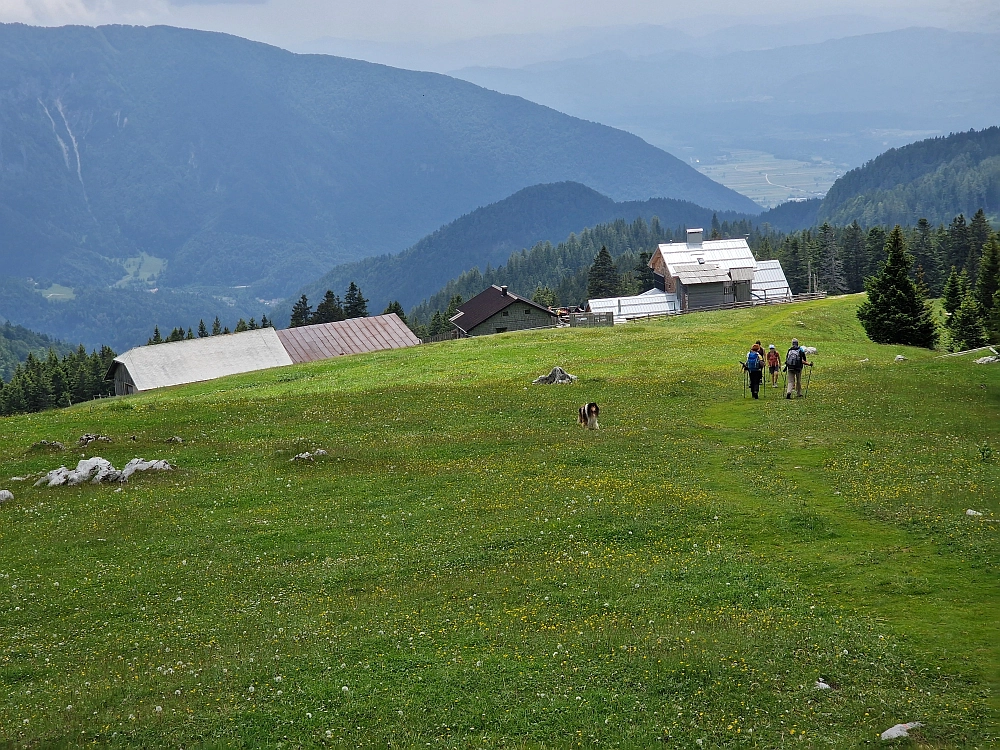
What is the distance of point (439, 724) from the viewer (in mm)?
17047

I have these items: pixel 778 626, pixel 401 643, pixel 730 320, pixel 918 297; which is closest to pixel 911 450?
pixel 778 626

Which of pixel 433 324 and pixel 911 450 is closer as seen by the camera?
pixel 911 450

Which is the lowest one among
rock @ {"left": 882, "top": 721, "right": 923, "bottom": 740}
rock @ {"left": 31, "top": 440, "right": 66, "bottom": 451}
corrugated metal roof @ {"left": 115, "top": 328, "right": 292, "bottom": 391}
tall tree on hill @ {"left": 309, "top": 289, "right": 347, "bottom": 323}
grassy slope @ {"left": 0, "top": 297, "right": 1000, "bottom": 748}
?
rock @ {"left": 882, "top": 721, "right": 923, "bottom": 740}

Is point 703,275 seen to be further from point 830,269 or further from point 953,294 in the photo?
point 830,269

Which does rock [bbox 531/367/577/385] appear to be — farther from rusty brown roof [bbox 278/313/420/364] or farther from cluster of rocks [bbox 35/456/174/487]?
rusty brown roof [bbox 278/313/420/364]

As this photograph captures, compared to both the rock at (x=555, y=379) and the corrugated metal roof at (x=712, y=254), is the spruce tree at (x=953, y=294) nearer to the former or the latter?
the corrugated metal roof at (x=712, y=254)

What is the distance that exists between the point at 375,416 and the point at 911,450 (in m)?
23.9

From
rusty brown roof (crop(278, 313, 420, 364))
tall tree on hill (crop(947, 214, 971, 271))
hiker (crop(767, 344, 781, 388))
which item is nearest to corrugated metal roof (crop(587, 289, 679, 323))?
rusty brown roof (crop(278, 313, 420, 364))

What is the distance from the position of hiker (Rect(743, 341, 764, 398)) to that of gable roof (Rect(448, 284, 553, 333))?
236 feet

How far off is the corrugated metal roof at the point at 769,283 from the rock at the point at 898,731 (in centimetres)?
10981

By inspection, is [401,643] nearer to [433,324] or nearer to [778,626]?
[778,626]

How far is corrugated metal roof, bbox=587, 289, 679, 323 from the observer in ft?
394

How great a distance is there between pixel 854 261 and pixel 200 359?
131 metres

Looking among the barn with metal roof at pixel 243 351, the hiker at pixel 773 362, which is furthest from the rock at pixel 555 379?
the barn with metal roof at pixel 243 351
